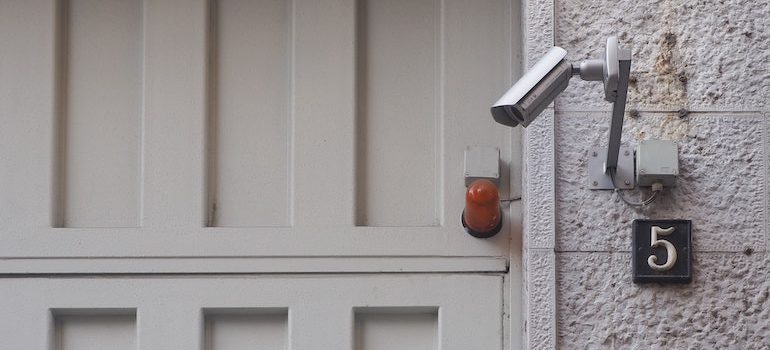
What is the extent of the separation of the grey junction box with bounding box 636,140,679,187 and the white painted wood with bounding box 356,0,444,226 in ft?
1.85

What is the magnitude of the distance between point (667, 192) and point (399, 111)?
29.9 inches

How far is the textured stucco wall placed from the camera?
2588 millimetres

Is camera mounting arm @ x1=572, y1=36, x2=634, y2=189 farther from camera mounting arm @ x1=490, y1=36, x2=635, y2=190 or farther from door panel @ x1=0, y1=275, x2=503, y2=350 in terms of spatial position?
door panel @ x1=0, y1=275, x2=503, y2=350

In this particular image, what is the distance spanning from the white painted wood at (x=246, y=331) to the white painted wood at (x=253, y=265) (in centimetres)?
13

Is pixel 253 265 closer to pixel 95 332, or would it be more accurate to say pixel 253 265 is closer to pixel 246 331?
pixel 246 331

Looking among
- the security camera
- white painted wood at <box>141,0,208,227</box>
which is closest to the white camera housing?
the security camera

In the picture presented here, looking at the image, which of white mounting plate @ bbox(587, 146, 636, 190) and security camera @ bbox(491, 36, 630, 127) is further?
white mounting plate @ bbox(587, 146, 636, 190)

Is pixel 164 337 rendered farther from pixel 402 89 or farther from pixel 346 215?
pixel 402 89

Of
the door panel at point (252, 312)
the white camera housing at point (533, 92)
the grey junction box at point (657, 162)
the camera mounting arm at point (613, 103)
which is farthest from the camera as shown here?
the door panel at point (252, 312)

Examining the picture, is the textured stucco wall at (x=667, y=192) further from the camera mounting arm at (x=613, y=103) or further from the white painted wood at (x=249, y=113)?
the white painted wood at (x=249, y=113)

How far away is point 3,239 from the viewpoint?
110 inches

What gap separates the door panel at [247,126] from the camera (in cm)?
280

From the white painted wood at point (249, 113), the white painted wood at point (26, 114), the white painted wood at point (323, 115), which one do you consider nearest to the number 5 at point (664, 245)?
the white painted wood at point (323, 115)

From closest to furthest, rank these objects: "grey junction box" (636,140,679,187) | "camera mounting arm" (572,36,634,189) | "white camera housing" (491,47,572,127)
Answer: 1. "white camera housing" (491,47,572,127)
2. "camera mounting arm" (572,36,634,189)
3. "grey junction box" (636,140,679,187)
